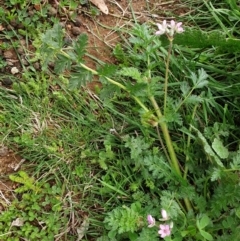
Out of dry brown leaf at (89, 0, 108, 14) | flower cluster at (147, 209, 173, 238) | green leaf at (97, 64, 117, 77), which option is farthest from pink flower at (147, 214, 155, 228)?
dry brown leaf at (89, 0, 108, 14)

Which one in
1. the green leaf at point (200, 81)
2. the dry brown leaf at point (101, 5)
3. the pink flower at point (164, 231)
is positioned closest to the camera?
the pink flower at point (164, 231)

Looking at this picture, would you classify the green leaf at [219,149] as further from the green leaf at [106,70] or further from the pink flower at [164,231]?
the green leaf at [106,70]

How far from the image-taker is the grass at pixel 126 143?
2186 mm

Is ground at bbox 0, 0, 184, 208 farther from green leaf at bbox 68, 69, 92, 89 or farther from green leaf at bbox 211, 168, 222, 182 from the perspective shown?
green leaf at bbox 211, 168, 222, 182

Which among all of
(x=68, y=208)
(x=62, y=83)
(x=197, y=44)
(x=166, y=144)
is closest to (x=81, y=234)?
(x=68, y=208)

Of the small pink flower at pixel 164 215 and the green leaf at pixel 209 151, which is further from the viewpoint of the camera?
the green leaf at pixel 209 151

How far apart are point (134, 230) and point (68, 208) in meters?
0.32

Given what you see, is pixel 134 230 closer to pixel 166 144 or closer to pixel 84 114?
pixel 166 144

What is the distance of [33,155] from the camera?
2393 mm

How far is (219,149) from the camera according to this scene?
2232mm

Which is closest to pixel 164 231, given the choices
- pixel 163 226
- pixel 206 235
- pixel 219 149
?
pixel 163 226

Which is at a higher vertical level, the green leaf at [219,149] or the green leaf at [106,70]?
the green leaf at [106,70]

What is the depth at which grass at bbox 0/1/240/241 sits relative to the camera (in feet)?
7.17

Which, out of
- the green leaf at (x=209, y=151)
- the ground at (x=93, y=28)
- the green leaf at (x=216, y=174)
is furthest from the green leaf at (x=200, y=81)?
the ground at (x=93, y=28)
